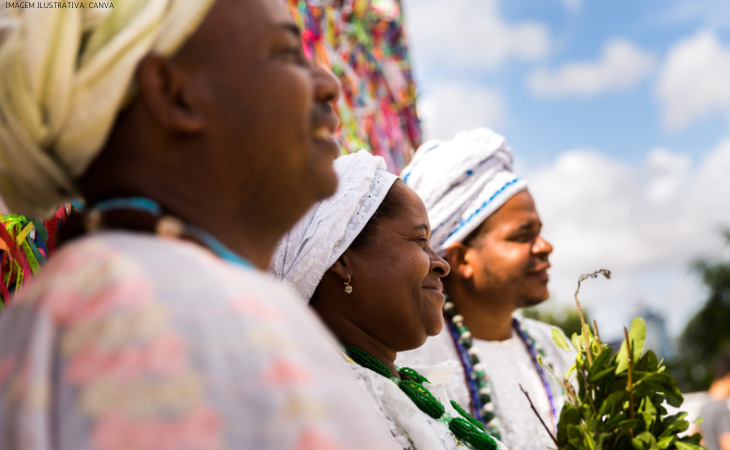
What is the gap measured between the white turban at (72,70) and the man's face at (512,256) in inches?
103

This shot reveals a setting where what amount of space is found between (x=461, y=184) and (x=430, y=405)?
1.66 meters

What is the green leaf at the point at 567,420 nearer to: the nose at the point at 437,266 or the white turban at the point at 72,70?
the nose at the point at 437,266

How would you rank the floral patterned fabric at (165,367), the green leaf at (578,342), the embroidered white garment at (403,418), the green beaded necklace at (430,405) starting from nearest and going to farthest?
the floral patterned fabric at (165,367) < the embroidered white garment at (403,418) < the green beaded necklace at (430,405) < the green leaf at (578,342)

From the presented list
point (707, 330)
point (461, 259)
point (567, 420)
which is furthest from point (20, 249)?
point (707, 330)

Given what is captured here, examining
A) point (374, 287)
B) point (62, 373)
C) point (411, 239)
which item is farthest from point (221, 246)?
point (411, 239)

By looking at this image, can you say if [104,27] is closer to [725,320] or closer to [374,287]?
[374,287]

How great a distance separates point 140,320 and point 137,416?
12 cm

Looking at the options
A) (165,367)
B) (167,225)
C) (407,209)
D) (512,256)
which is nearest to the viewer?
(165,367)

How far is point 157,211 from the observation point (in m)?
1.05

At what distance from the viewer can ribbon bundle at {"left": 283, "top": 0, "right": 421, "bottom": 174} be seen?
3850 mm

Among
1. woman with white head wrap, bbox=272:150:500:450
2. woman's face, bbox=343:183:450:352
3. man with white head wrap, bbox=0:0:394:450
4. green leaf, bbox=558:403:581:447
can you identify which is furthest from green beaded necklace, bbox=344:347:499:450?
man with white head wrap, bbox=0:0:394:450

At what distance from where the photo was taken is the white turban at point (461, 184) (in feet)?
11.7

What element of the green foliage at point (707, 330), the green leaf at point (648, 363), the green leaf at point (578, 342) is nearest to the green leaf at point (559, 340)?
the green leaf at point (578, 342)

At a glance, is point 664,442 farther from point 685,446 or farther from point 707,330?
point 707,330
